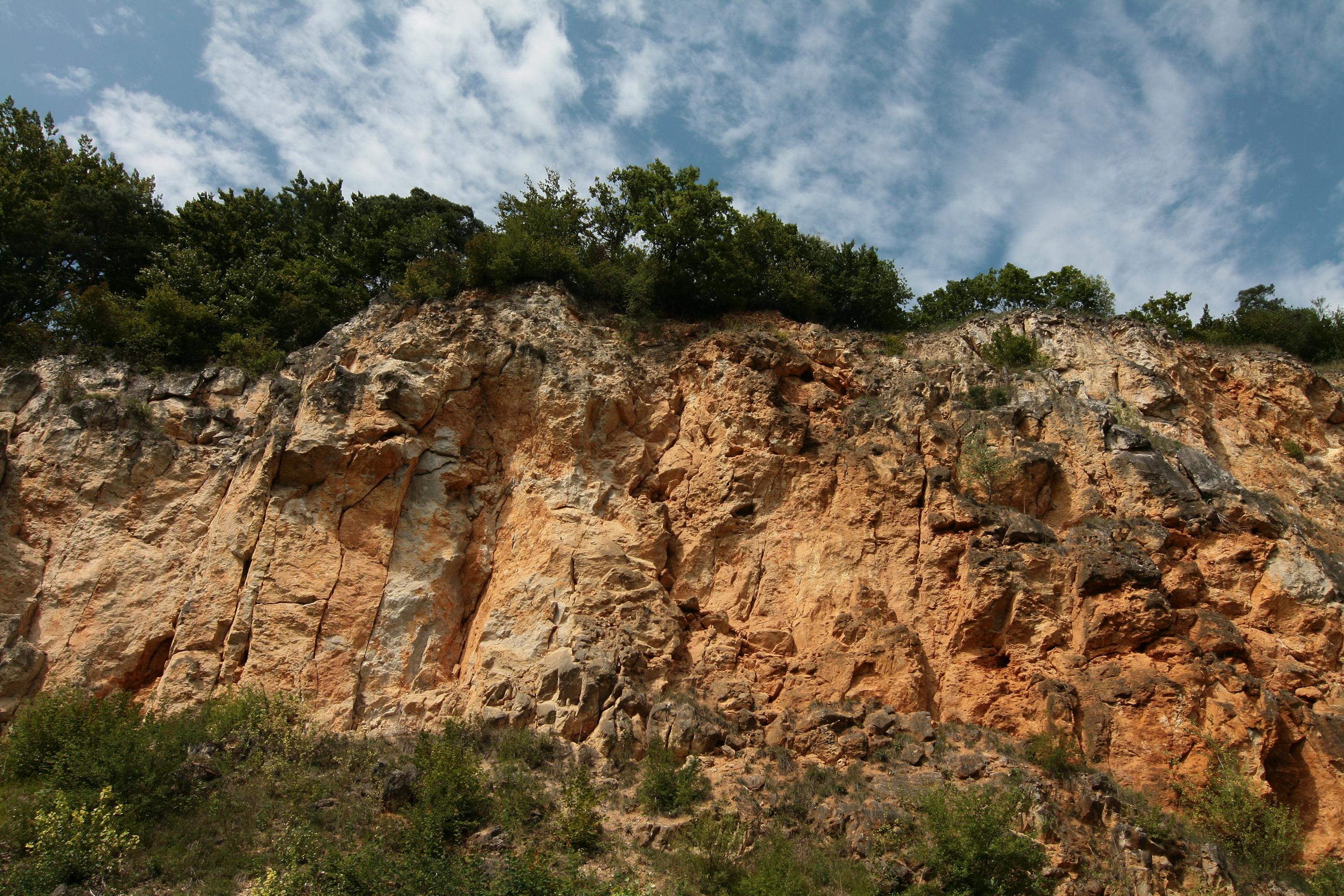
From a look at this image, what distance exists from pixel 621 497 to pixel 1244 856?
977 centimetres

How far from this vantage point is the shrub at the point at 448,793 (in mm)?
9586

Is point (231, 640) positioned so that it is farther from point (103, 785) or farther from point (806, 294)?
point (806, 294)

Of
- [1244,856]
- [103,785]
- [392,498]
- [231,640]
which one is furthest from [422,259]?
[1244,856]

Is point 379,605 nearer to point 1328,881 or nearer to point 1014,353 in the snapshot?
point 1328,881

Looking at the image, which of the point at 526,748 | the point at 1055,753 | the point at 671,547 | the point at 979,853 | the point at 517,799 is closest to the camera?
the point at 979,853

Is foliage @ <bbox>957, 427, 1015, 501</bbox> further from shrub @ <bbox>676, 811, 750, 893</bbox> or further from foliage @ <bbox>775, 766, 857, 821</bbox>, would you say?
shrub @ <bbox>676, 811, 750, 893</bbox>

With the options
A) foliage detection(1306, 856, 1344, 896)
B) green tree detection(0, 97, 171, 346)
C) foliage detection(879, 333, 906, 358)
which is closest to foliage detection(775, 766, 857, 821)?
foliage detection(1306, 856, 1344, 896)

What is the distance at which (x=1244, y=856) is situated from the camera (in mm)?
10422

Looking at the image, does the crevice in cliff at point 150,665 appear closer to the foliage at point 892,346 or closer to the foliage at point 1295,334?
the foliage at point 892,346

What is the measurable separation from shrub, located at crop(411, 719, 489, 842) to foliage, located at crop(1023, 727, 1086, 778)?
23.1 feet

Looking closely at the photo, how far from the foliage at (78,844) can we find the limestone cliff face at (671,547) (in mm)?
2876

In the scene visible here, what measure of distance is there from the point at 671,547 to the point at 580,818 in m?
5.21

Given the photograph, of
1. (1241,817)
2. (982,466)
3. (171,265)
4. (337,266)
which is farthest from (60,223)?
(1241,817)

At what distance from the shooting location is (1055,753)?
1088 centimetres
